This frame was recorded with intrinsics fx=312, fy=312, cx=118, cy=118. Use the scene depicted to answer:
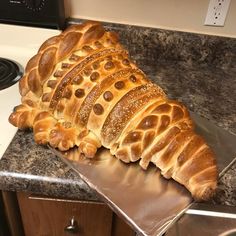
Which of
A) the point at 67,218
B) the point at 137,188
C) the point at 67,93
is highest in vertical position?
the point at 67,93

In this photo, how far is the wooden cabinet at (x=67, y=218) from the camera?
61cm

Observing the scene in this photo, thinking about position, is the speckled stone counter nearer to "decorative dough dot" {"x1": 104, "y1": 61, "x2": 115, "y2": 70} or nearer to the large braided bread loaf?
the large braided bread loaf

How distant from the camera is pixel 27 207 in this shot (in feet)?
2.04

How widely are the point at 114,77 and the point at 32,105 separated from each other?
184 mm

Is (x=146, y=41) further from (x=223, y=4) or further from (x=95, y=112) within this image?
(x=95, y=112)

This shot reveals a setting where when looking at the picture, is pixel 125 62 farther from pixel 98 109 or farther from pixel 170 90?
pixel 170 90

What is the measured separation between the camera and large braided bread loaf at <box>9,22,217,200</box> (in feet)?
1.68

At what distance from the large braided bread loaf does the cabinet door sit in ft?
0.37

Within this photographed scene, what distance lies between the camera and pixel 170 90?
81cm

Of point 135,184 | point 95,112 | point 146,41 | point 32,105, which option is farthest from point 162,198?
point 146,41


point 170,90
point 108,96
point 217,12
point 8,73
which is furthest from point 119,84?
point 217,12

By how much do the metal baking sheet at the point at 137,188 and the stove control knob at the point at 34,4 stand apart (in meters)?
0.49

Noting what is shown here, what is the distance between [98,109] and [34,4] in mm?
493

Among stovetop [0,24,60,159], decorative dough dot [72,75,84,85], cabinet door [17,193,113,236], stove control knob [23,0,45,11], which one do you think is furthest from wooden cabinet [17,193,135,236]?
stove control knob [23,0,45,11]
